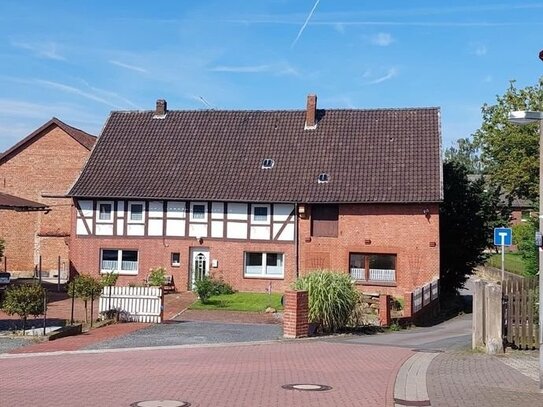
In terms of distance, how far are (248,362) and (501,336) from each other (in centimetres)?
578

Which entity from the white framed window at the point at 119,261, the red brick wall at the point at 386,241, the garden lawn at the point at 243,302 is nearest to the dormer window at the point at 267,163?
the red brick wall at the point at 386,241

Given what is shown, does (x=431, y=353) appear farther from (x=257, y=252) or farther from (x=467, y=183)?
(x=467, y=183)

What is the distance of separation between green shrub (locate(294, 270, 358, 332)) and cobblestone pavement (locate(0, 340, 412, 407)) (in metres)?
2.63

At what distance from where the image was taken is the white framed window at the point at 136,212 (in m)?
37.0

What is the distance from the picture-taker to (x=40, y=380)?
12.5m

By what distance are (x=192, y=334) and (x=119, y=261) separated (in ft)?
56.2

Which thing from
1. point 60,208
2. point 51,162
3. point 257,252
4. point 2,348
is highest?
point 51,162

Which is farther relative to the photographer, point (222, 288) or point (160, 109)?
point (160, 109)

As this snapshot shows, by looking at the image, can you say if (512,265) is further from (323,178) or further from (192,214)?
(192,214)

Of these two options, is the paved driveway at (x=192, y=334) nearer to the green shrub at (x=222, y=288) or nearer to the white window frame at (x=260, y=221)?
the green shrub at (x=222, y=288)

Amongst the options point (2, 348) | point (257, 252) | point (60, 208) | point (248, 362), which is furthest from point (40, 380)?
point (60, 208)

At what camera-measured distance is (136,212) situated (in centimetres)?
3716

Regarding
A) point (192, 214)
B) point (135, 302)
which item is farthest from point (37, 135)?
point (135, 302)

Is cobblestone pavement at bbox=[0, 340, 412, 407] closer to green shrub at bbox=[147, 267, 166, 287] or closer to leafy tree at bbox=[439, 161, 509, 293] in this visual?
green shrub at bbox=[147, 267, 166, 287]
